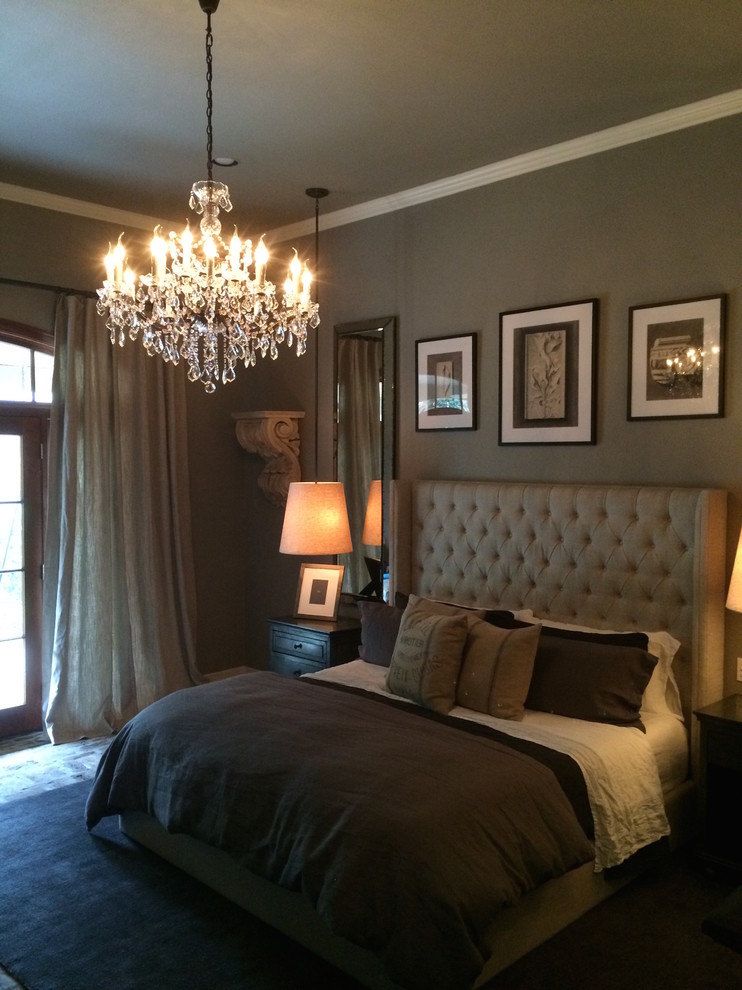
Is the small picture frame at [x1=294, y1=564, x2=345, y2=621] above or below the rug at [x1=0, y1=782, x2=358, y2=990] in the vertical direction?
above

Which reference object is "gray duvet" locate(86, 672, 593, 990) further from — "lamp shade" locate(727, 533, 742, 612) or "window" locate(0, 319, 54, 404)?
"window" locate(0, 319, 54, 404)

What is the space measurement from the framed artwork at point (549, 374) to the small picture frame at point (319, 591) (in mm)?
1324

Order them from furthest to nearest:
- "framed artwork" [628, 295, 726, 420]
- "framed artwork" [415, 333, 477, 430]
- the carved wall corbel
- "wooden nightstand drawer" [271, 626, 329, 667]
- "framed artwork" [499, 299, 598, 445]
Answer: the carved wall corbel → "wooden nightstand drawer" [271, 626, 329, 667] → "framed artwork" [415, 333, 477, 430] → "framed artwork" [499, 299, 598, 445] → "framed artwork" [628, 295, 726, 420]

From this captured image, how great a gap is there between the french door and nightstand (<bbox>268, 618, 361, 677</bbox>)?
142 centimetres

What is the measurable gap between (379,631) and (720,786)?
1.63 meters

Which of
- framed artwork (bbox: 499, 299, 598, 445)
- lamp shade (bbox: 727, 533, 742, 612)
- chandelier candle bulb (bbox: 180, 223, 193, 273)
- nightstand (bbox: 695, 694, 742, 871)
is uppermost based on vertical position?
chandelier candle bulb (bbox: 180, 223, 193, 273)

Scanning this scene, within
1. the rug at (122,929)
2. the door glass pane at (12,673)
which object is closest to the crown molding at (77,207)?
the door glass pane at (12,673)

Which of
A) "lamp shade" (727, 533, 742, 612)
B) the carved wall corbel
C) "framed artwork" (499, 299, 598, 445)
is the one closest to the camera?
"lamp shade" (727, 533, 742, 612)

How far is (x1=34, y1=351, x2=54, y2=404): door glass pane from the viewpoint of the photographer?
475 centimetres

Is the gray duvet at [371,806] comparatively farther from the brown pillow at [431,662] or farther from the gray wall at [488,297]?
the gray wall at [488,297]

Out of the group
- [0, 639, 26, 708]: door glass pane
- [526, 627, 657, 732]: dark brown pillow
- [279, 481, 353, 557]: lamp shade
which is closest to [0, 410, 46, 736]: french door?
[0, 639, 26, 708]: door glass pane

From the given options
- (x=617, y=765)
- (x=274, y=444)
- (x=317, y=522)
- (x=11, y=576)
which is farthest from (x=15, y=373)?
(x=617, y=765)

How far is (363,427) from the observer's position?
4949 mm

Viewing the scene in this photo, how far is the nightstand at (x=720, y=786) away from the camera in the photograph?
3098 mm
